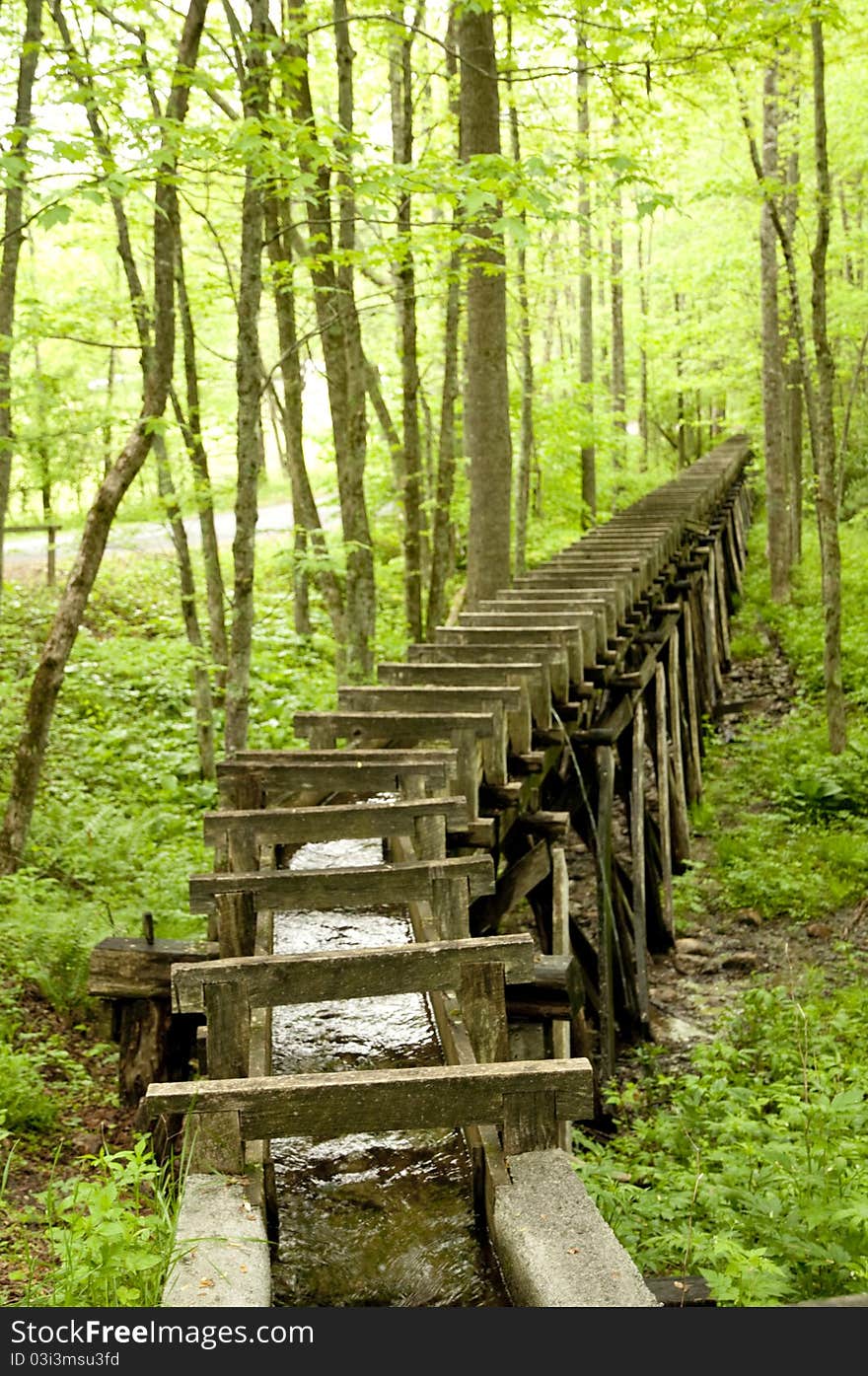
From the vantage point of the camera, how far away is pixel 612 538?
40.8 ft

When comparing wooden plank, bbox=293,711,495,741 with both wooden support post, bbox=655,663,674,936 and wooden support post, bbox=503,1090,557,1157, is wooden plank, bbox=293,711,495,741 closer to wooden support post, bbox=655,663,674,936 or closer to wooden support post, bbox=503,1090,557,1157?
wooden support post, bbox=503,1090,557,1157

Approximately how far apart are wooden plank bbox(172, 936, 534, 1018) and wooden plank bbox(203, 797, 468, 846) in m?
1.15

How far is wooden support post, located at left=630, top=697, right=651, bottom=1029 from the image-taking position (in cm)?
831

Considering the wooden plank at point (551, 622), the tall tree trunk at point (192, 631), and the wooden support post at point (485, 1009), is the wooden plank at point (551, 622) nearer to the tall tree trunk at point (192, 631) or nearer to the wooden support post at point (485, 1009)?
the tall tree trunk at point (192, 631)

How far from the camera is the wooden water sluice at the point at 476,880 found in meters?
2.70

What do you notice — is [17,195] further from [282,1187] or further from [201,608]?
[201,608]

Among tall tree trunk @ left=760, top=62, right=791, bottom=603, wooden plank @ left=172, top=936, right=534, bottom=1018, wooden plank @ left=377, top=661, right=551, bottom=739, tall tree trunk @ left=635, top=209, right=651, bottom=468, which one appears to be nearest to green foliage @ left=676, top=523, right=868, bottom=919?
tall tree trunk @ left=760, top=62, right=791, bottom=603

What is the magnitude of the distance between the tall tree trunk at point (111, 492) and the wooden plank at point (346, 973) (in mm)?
5042

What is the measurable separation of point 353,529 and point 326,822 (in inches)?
259

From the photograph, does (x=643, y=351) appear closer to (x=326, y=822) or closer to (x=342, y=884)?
(x=326, y=822)

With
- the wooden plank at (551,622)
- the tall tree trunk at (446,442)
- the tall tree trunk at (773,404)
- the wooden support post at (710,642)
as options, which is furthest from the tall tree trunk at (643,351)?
the wooden plank at (551,622)

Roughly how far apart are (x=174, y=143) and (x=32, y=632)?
30.9 feet

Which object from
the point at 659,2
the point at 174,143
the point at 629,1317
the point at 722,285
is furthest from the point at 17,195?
the point at 722,285

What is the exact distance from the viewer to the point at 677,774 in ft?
36.9
